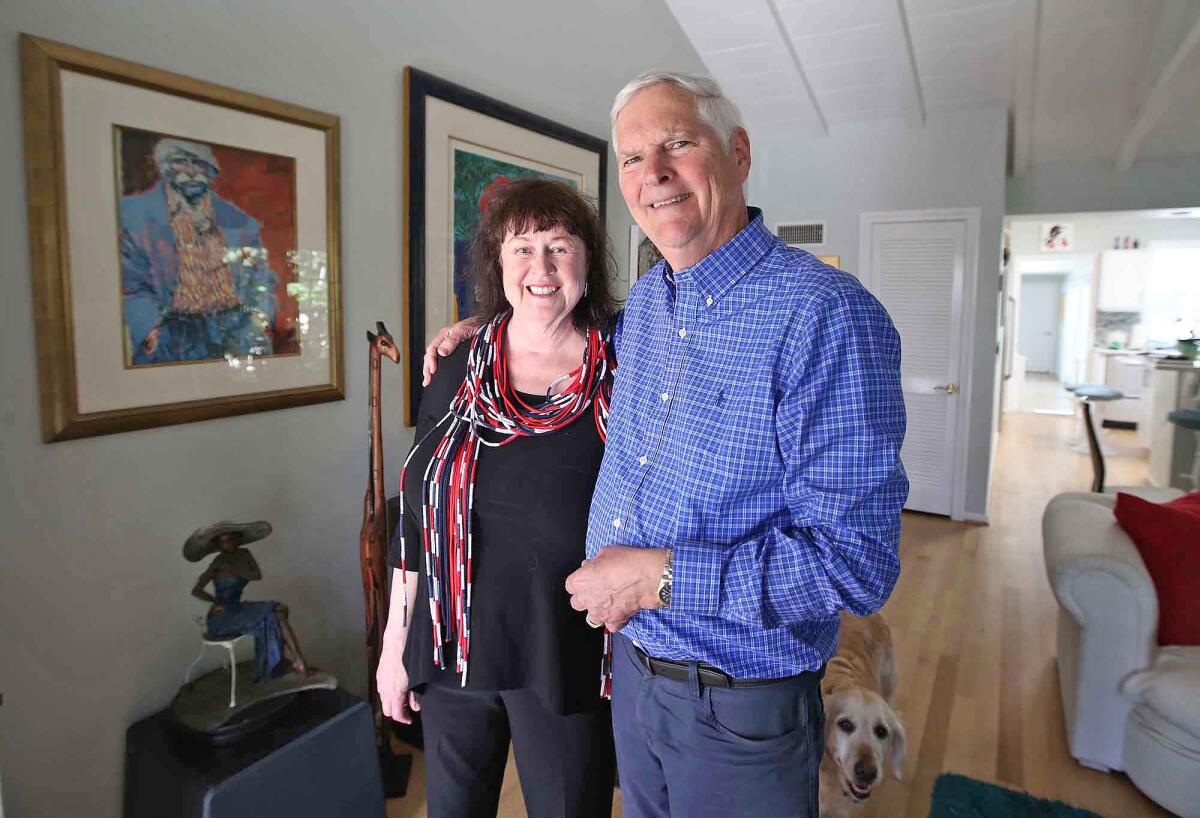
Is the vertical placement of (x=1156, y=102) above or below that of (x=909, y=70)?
below

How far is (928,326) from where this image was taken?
16.7ft

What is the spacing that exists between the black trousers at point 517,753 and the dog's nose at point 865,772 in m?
0.73

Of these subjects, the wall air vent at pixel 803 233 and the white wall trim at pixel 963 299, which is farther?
the wall air vent at pixel 803 233

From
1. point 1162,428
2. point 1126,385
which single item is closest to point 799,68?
point 1162,428

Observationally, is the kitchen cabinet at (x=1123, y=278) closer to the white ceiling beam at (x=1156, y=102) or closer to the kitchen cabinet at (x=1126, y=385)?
the kitchen cabinet at (x=1126, y=385)

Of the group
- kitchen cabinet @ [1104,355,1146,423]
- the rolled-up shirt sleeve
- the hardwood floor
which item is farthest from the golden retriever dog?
kitchen cabinet @ [1104,355,1146,423]

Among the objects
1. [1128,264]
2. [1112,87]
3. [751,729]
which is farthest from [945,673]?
[1128,264]

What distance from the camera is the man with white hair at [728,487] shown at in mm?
909

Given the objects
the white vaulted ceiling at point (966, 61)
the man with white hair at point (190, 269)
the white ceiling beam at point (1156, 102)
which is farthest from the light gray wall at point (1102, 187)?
the man with white hair at point (190, 269)

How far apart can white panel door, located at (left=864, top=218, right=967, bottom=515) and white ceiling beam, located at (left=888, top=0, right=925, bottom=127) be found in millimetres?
684

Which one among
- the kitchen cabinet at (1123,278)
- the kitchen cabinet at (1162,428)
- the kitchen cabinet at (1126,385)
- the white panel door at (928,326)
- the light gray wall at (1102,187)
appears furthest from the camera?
the kitchen cabinet at (1123,278)

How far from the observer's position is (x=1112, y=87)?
428 cm

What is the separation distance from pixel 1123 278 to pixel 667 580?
11.7 metres

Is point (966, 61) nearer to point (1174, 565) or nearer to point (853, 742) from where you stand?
point (1174, 565)
